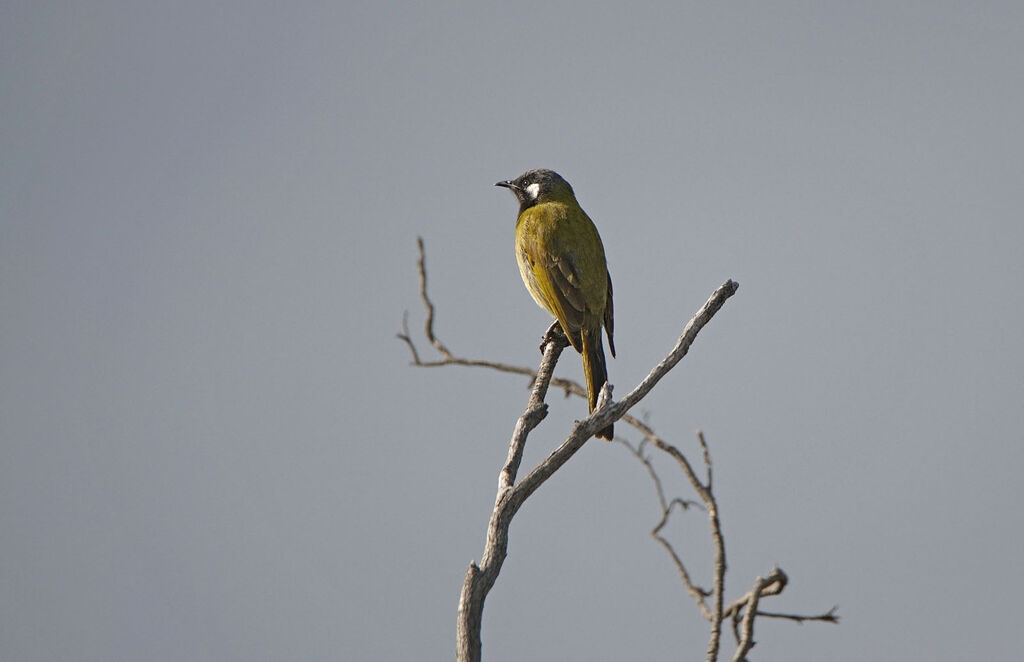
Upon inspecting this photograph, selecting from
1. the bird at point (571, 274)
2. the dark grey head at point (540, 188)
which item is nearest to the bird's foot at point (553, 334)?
the bird at point (571, 274)

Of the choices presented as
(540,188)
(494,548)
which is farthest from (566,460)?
(540,188)

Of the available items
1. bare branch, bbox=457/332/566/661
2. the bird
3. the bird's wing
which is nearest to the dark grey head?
the bird

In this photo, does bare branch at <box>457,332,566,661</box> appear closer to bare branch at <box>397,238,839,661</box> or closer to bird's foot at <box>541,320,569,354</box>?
bare branch at <box>397,238,839,661</box>

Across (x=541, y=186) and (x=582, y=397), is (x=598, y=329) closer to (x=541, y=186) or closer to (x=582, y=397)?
(x=582, y=397)

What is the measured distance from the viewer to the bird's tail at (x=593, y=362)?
5330 mm

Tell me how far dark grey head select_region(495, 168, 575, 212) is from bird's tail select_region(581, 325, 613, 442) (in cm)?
161

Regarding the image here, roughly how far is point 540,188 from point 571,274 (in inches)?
52.4

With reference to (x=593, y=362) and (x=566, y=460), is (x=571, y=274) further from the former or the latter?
(x=566, y=460)

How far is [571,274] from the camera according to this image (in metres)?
5.89

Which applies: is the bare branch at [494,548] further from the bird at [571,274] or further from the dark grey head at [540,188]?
the dark grey head at [540,188]

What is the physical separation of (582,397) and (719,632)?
2077 millimetres

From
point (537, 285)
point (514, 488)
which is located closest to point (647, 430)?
point (537, 285)

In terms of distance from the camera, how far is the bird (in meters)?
5.53

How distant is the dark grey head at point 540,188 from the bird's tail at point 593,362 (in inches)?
63.5
